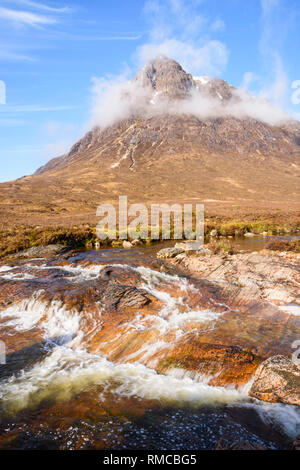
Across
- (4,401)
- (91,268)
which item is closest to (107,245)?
(91,268)

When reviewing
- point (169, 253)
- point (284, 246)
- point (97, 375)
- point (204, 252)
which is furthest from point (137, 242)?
point (97, 375)

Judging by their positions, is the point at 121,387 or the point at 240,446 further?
the point at 121,387

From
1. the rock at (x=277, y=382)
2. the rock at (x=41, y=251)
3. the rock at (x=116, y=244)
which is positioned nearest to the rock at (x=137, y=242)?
the rock at (x=116, y=244)

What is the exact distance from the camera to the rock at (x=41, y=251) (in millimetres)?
24688

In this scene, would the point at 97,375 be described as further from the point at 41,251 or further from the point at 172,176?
the point at 172,176

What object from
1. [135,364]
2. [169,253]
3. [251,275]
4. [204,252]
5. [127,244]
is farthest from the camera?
[127,244]

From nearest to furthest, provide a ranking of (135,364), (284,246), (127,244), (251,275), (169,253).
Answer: (135,364), (251,275), (169,253), (284,246), (127,244)

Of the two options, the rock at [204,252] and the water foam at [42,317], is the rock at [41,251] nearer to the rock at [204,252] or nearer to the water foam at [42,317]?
the water foam at [42,317]

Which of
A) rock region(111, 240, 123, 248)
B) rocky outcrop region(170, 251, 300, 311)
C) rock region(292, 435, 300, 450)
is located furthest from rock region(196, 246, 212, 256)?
rock region(292, 435, 300, 450)

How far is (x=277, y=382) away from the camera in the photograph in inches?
332

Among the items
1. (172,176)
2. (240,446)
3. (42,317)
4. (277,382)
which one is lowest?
(240,446)

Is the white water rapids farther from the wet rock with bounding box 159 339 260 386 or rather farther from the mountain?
the mountain

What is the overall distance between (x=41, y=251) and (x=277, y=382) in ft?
70.4

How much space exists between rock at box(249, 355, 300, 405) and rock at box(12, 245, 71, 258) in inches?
777
